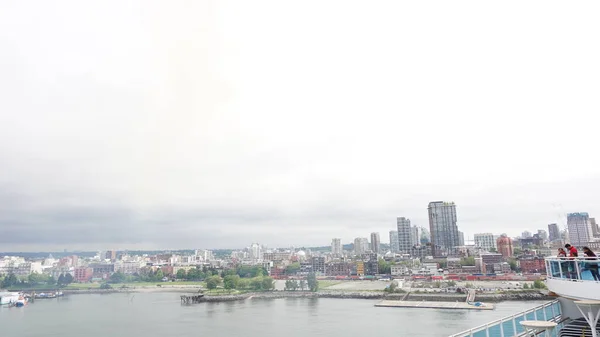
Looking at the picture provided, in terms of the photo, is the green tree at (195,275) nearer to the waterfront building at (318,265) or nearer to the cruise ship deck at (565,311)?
the waterfront building at (318,265)

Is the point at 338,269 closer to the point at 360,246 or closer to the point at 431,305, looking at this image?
the point at 431,305

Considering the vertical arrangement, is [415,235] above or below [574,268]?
above

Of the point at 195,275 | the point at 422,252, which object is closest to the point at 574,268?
the point at 422,252

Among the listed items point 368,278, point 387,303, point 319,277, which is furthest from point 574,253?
point 319,277

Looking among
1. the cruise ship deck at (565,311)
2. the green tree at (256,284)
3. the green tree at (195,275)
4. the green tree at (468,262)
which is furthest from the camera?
the green tree at (195,275)

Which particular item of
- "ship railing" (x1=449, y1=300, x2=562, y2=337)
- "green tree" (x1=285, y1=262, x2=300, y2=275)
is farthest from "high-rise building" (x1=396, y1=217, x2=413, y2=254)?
"ship railing" (x1=449, y1=300, x2=562, y2=337)

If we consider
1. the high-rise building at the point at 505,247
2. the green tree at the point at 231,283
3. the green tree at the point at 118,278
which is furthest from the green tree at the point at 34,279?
the high-rise building at the point at 505,247

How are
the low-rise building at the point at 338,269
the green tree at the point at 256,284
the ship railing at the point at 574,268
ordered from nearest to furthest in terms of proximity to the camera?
the ship railing at the point at 574,268 < the green tree at the point at 256,284 < the low-rise building at the point at 338,269
